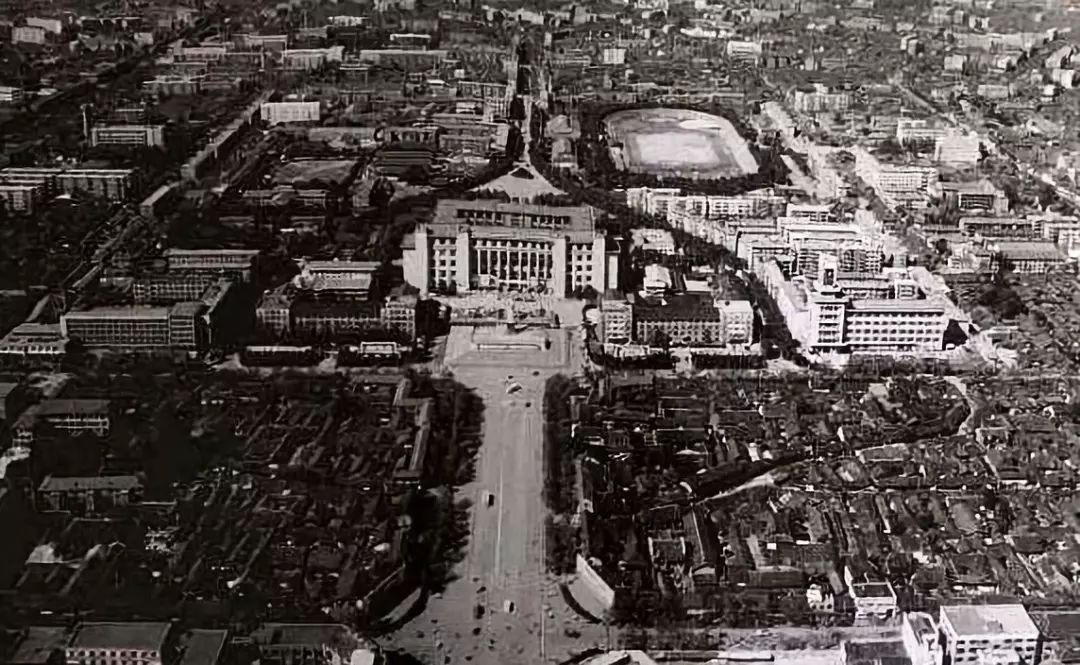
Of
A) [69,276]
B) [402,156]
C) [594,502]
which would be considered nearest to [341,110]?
[402,156]

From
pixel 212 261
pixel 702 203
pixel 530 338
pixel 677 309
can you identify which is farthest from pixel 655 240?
pixel 212 261

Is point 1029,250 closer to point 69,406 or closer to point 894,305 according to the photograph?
point 894,305

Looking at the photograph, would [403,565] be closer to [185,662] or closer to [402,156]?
[185,662]

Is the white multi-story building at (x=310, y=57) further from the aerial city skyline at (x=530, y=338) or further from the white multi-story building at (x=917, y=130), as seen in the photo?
the white multi-story building at (x=917, y=130)

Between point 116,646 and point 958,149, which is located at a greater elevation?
point 958,149

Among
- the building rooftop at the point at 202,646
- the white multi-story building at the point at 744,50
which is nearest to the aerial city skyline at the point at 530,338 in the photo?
the building rooftop at the point at 202,646
